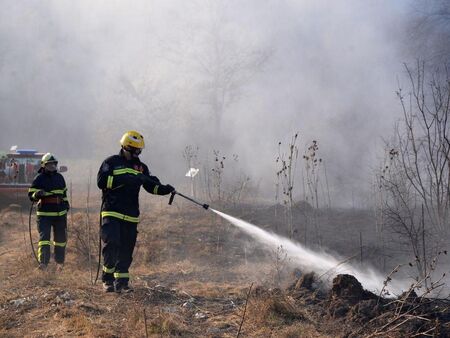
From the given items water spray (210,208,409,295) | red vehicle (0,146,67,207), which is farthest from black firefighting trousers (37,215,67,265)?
red vehicle (0,146,67,207)

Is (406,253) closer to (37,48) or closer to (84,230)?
(84,230)

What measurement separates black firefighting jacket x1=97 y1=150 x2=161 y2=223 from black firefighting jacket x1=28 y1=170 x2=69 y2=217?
153 cm

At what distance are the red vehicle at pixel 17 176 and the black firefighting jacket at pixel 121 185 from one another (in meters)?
6.58

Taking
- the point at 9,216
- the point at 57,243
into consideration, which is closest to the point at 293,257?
the point at 57,243

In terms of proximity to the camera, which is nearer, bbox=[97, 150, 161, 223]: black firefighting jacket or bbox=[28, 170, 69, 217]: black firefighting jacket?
bbox=[97, 150, 161, 223]: black firefighting jacket

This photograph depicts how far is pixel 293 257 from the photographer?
6176 millimetres

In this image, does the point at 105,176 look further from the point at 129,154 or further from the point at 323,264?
the point at 323,264

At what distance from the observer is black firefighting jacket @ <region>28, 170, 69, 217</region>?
19.4 ft

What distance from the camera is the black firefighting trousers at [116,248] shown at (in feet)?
15.0

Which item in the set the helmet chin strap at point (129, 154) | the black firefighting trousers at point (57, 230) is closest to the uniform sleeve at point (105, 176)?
the helmet chin strap at point (129, 154)

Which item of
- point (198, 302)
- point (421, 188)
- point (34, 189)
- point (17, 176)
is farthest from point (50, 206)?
point (17, 176)

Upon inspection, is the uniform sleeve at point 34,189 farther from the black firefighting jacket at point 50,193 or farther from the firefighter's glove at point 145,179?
the firefighter's glove at point 145,179

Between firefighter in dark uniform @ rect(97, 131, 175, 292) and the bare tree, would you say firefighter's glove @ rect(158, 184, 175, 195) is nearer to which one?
firefighter in dark uniform @ rect(97, 131, 175, 292)

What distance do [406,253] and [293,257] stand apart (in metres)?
1.49
